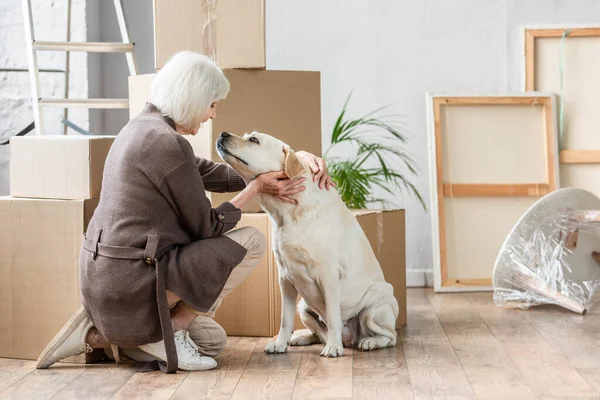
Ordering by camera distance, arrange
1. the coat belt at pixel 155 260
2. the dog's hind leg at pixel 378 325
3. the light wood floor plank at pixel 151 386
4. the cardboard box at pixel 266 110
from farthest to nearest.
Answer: the cardboard box at pixel 266 110 < the dog's hind leg at pixel 378 325 < the coat belt at pixel 155 260 < the light wood floor plank at pixel 151 386

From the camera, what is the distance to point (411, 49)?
4.70 metres

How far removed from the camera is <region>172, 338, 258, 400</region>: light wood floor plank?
2387 millimetres

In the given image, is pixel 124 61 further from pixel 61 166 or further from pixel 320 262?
pixel 320 262

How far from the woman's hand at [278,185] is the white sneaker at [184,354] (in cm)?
56

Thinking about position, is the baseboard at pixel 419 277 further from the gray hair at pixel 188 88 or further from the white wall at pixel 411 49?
the gray hair at pixel 188 88

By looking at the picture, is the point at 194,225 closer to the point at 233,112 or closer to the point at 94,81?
the point at 233,112

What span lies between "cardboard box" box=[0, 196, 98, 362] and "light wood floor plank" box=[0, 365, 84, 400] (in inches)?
5.4

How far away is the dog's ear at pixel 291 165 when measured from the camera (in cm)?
278

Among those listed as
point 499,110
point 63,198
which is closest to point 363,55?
point 499,110

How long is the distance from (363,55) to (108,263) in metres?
2.58

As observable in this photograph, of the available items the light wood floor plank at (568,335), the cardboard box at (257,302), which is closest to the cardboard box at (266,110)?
the cardboard box at (257,302)

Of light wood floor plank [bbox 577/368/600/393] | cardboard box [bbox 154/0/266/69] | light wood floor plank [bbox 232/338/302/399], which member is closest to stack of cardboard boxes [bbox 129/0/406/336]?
cardboard box [bbox 154/0/266/69]

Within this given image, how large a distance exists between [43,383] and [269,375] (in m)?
0.70

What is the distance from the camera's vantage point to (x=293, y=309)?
9.93ft
